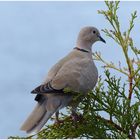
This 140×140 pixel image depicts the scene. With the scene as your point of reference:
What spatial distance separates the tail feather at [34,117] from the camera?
443cm

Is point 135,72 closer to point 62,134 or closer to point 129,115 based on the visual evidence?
point 129,115

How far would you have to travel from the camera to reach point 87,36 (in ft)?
18.8

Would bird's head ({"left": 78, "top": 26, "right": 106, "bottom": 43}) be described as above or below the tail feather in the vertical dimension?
above

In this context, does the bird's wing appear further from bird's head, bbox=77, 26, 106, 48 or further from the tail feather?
bird's head, bbox=77, 26, 106, 48

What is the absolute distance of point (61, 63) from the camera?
16.7ft

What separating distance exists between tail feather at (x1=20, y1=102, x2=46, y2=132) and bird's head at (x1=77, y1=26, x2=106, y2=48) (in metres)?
1.47

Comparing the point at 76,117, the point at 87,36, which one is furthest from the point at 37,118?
the point at 87,36

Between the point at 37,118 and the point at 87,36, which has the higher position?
the point at 87,36

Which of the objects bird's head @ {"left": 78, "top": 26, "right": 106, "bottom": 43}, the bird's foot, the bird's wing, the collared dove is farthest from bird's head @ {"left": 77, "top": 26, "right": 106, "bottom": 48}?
the bird's foot

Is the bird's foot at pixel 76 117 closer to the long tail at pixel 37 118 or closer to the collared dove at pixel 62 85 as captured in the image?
the collared dove at pixel 62 85

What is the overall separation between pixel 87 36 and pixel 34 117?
67.6 inches

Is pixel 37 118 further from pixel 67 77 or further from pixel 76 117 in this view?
pixel 67 77

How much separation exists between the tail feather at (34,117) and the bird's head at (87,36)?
1.47 meters

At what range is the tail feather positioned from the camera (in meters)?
4.43
